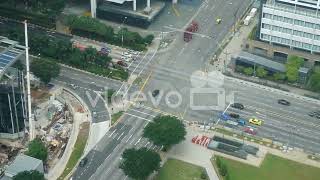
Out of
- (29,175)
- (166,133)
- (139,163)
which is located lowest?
(29,175)

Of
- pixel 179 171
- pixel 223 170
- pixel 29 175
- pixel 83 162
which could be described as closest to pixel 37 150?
pixel 29 175

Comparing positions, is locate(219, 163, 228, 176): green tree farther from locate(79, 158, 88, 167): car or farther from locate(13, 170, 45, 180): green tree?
locate(13, 170, 45, 180): green tree

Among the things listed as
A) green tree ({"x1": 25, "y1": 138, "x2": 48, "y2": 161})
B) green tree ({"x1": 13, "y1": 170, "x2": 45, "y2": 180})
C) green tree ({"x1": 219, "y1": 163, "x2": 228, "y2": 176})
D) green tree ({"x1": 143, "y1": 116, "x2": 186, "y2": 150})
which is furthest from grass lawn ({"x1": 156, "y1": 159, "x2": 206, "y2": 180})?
green tree ({"x1": 13, "y1": 170, "x2": 45, "y2": 180})

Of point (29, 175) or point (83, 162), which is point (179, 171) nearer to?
point (83, 162)

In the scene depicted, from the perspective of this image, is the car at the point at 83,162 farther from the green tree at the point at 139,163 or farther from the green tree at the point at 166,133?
the green tree at the point at 166,133

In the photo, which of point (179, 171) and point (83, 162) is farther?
point (83, 162)

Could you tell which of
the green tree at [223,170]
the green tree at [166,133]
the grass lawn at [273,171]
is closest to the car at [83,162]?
the green tree at [166,133]

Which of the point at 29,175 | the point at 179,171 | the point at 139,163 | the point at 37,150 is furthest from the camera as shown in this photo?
the point at 179,171

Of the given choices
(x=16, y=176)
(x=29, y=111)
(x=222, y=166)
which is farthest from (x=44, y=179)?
(x=222, y=166)
